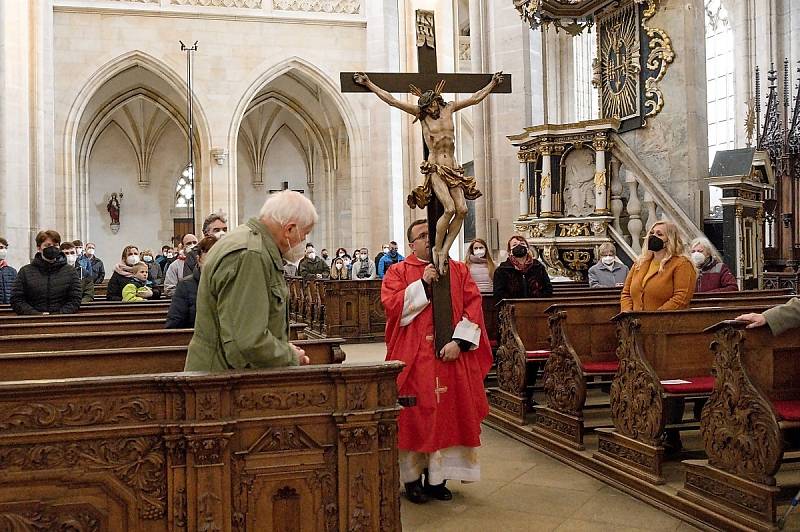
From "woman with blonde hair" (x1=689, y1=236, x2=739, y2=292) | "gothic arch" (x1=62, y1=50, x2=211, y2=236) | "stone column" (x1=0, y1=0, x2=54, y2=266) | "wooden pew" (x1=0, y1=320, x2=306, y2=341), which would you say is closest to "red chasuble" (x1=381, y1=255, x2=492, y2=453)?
"wooden pew" (x1=0, y1=320, x2=306, y2=341)

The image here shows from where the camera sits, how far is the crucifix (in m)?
4.26

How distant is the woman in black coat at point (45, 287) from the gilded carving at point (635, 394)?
4.75 m

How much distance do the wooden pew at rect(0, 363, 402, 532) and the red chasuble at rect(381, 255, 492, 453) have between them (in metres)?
1.33

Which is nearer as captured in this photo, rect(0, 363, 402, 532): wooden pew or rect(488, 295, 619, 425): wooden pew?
rect(0, 363, 402, 532): wooden pew

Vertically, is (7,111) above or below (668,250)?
above

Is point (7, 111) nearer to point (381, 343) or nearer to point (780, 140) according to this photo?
point (381, 343)

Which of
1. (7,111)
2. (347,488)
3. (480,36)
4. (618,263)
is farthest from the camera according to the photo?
(7,111)

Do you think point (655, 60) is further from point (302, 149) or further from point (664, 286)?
point (302, 149)

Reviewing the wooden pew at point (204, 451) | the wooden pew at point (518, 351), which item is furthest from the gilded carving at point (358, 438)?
the wooden pew at point (518, 351)

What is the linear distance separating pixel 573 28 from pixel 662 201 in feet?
12.2

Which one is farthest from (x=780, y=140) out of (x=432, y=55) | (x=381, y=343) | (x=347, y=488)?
(x=347, y=488)

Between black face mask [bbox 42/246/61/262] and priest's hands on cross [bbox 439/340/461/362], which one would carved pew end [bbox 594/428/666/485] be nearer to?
priest's hands on cross [bbox 439/340/461/362]

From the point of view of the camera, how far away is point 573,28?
12.4 meters

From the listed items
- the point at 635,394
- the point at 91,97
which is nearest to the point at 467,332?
the point at 635,394
